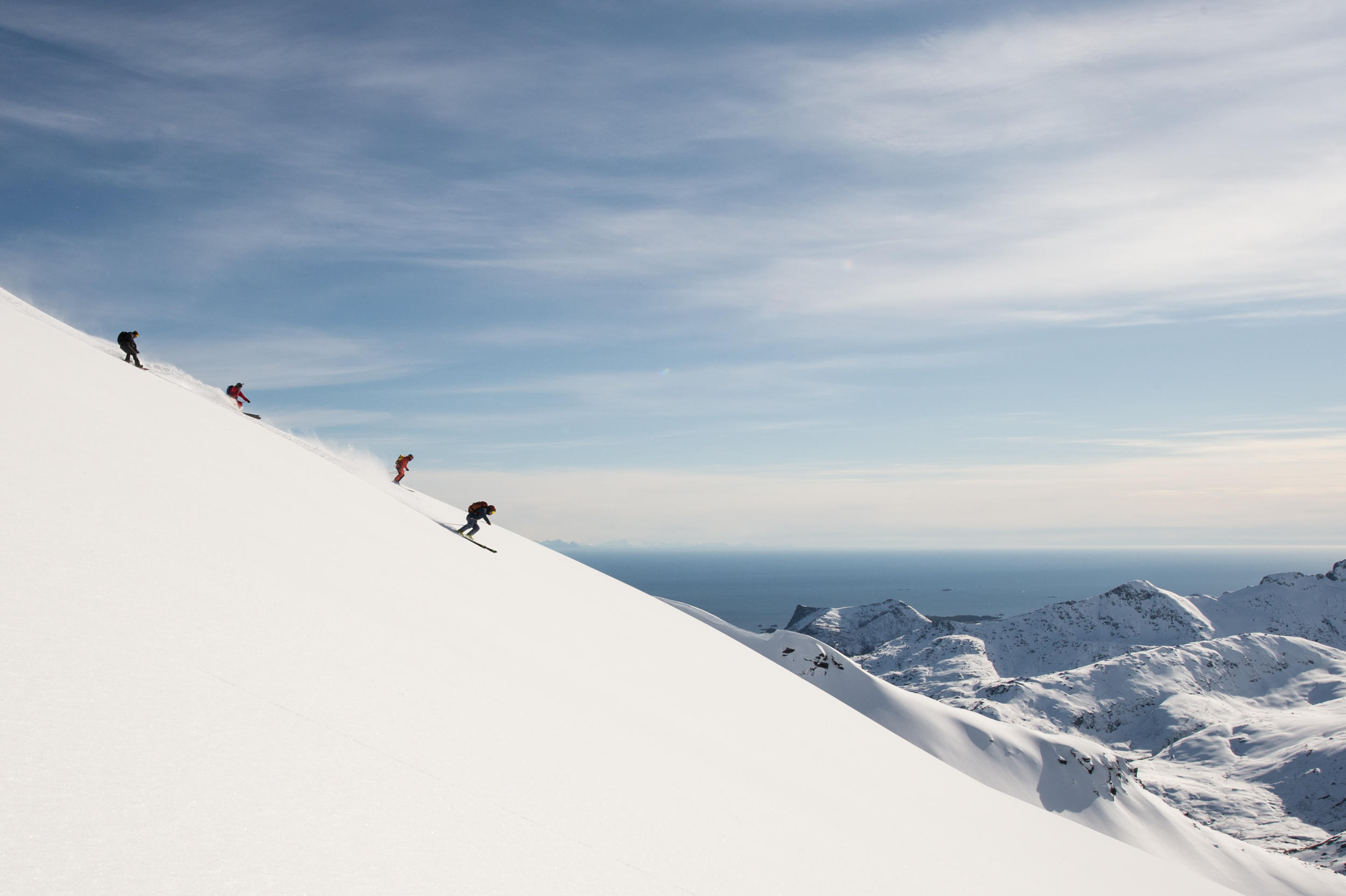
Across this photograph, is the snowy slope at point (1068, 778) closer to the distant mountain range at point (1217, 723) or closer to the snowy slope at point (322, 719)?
the distant mountain range at point (1217, 723)

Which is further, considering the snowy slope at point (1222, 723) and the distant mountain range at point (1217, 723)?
the snowy slope at point (1222, 723)

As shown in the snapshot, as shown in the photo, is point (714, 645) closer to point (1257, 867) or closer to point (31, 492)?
point (31, 492)

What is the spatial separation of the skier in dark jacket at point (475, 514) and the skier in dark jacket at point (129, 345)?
7.98m

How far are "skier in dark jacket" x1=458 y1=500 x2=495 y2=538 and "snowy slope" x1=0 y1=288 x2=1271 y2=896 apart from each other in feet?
7.11

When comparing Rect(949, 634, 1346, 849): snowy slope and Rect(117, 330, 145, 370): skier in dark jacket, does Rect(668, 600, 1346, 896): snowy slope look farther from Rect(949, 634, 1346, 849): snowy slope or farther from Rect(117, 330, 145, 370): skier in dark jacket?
→ Rect(117, 330, 145, 370): skier in dark jacket

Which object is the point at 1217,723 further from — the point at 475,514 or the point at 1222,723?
the point at 475,514

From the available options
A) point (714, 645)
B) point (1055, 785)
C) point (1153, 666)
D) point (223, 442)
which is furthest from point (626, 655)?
point (1153, 666)

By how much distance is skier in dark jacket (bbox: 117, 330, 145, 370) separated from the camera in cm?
1639

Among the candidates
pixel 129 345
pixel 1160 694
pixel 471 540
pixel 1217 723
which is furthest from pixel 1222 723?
pixel 129 345

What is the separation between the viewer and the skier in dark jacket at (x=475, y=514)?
16.8 meters

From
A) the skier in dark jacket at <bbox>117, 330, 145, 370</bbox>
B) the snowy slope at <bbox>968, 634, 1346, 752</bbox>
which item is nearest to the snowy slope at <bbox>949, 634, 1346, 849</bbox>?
the snowy slope at <bbox>968, 634, 1346, 752</bbox>

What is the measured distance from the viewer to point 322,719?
17.3 feet

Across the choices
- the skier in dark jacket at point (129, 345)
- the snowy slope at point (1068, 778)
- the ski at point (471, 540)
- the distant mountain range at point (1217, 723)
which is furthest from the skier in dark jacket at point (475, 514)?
the distant mountain range at point (1217, 723)

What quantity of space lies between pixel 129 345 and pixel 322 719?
50.8 feet
